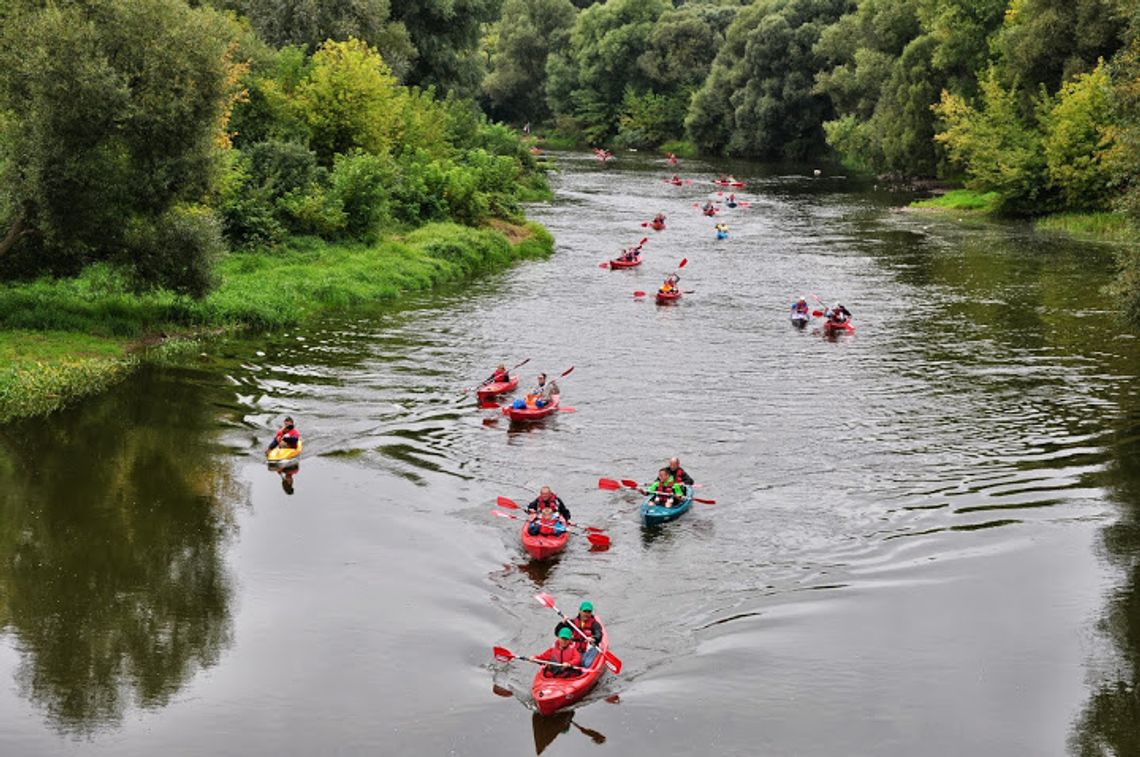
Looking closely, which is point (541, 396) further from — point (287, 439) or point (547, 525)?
point (547, 525)

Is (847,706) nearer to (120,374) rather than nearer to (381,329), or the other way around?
(120,374)

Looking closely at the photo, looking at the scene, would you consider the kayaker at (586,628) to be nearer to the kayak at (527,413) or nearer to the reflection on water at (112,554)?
the reflection on water at (112,554)

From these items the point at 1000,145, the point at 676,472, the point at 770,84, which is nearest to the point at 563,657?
the point at 676,472

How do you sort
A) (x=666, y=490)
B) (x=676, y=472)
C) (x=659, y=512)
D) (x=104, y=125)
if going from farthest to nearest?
(x=104, y=125) → (x=676, y=472) → (x=666, y=490) → (x=659, y=512)

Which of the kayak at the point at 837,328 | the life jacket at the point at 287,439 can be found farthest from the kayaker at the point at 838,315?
the life jacket at the point at 287,439

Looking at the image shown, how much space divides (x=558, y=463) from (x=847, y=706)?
11842mm

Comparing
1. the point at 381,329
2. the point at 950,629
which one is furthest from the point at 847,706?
the point at 381,329

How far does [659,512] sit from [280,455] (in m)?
8.66

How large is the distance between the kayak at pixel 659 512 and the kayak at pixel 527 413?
652cm

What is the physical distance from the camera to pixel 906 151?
8275 cm

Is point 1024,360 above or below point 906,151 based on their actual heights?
below

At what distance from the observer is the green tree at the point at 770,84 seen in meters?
106

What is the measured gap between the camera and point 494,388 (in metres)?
32.8

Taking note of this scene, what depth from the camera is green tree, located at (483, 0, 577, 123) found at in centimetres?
13825
